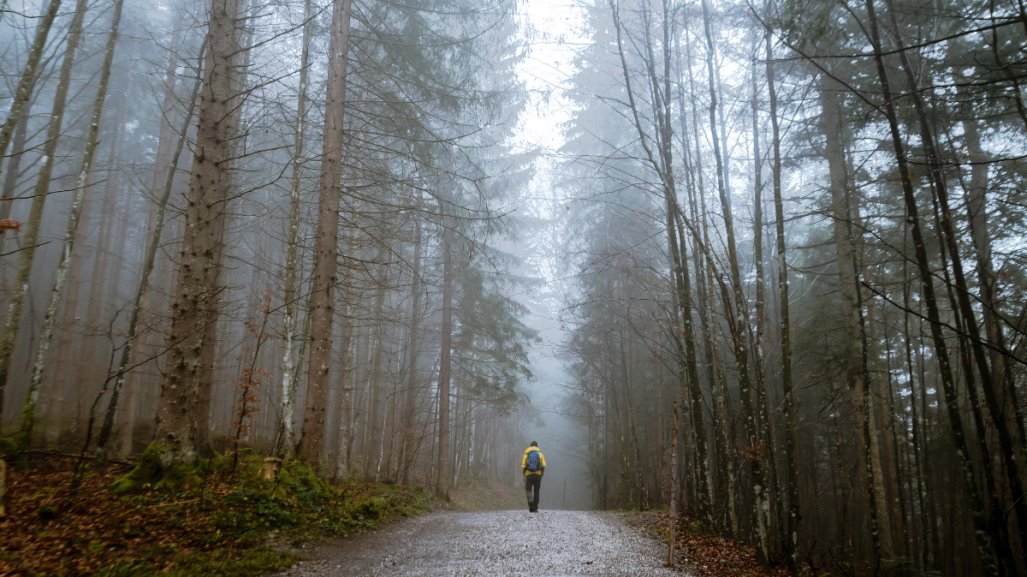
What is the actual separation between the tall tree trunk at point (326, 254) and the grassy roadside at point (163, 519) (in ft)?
2.61

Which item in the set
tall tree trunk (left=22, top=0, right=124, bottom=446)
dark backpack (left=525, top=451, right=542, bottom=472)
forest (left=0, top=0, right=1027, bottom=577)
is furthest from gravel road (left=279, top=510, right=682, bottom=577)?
tall tree trunk (left=22, top=0, right=124, bottom=446)

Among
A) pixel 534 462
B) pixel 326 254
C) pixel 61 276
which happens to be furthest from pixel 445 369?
pixel 61 276

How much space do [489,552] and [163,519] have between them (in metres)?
3.84

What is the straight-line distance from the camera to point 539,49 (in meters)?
9.44

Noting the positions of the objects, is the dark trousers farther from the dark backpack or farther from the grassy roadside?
the grassy roadside

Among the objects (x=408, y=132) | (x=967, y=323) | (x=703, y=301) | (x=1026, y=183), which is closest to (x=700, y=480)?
(x=703, y=301)

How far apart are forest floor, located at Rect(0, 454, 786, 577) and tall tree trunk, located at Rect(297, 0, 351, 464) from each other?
0.87m

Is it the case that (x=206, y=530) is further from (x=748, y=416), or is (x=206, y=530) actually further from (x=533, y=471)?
(x=533, y=471)

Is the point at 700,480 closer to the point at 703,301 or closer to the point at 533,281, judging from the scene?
the point at 703,301

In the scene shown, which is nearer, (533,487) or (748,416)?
(748,416)

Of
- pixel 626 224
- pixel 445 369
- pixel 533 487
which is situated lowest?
pixel 533 487

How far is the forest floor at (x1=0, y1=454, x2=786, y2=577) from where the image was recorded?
4.87 meters

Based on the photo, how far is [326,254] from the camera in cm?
917

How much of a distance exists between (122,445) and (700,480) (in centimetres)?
1167
